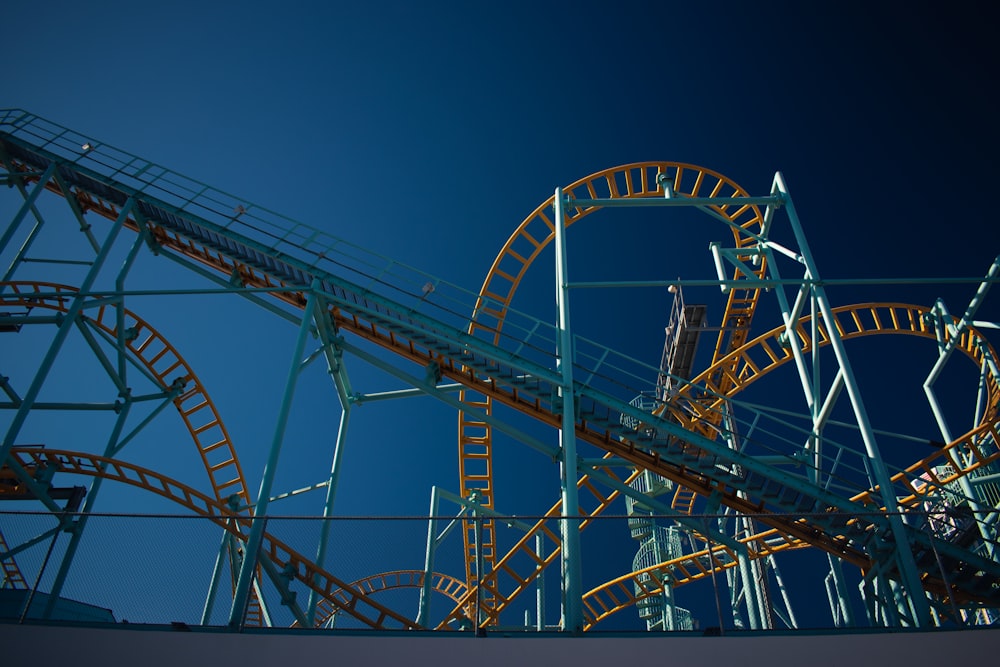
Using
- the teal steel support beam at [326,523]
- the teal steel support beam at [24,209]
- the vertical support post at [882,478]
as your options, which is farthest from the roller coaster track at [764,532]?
the teal steel support beam at [24,209]

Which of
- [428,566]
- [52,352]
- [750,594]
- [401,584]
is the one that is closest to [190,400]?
[52,352]

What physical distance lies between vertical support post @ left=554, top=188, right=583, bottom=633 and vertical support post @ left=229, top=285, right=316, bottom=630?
11.8 ft

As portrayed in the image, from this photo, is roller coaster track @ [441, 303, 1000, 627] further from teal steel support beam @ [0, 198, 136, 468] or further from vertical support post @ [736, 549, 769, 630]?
teal steel support beam @ [0, 198, 136, 468]

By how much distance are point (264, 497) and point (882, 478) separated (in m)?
8.83

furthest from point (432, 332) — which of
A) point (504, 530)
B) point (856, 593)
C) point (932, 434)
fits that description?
point (932, 434)

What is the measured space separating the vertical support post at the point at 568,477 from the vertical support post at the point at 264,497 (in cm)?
358

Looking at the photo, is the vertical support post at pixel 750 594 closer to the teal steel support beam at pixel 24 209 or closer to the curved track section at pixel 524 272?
the curved track section at pixel 524 272

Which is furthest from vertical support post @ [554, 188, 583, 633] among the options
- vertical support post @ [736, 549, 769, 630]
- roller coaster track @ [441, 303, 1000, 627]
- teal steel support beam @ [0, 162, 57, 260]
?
teal steel support beam @ [0, 162, 57, 260]

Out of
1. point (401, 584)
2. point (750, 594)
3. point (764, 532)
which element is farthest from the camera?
point (401, 584)

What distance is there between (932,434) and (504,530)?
20300mm

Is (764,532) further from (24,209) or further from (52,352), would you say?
(24,209)

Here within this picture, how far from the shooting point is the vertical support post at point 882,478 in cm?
757

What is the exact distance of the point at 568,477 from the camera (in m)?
9.06

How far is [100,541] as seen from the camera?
7227 millimetres
